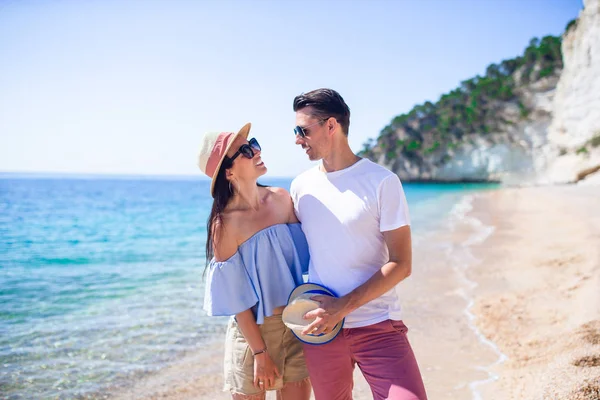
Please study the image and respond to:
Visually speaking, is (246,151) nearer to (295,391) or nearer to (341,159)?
(341,159)

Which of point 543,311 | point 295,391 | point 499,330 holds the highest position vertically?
point 295,391

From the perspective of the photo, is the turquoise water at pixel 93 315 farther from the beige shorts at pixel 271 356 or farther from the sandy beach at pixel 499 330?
the beige shorts at pixel 271 356

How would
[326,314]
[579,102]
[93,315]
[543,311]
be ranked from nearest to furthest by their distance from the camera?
[326,314] < [543,311] < [93,315] < [579,102]

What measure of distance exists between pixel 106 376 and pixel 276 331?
327 centimetres

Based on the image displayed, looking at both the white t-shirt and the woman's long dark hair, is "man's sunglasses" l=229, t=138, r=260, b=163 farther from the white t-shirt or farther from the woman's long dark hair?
the white t-shirt

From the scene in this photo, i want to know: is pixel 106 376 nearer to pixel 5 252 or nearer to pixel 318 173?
pixel 318 173

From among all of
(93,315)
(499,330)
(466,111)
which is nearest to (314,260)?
(499,330)

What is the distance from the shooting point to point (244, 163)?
8.02 feet

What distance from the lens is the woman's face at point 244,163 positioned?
2410 mm

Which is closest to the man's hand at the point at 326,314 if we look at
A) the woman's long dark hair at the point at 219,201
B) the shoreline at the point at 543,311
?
the woman's long dark hair at the point at 219,201

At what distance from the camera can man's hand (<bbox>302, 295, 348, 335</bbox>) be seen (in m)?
2.12

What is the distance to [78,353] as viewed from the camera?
5.37 m

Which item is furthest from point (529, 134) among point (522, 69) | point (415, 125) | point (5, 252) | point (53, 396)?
point (53, 396)

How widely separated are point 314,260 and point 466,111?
63059 millimetres
